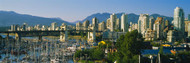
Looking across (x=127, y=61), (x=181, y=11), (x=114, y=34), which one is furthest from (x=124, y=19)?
(x=127, y=61)

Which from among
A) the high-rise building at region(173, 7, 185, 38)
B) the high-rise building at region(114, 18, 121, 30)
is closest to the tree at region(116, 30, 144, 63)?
the high-rise building at region(173, 7, 185, 38)

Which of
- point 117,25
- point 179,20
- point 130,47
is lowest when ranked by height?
point 130,47

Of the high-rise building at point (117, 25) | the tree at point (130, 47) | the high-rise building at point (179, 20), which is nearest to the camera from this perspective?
the tree at point (130, 47)

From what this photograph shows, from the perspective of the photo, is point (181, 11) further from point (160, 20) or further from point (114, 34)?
point (114, 34)

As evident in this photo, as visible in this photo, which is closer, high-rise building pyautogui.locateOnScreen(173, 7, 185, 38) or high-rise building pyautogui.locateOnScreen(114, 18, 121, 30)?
high-rise building pyautogui.locateOnScreen(173, 7, 185, 38)

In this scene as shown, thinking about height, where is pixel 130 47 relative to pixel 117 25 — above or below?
below

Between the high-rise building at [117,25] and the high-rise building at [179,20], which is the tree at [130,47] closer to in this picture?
the high-rise building at [179,20]

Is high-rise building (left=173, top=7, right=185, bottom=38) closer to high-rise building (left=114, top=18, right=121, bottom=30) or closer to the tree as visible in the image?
high-rise building (left=114, top=18, right=121, bottom=30)

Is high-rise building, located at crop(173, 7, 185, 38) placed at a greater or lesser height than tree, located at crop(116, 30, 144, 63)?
greater

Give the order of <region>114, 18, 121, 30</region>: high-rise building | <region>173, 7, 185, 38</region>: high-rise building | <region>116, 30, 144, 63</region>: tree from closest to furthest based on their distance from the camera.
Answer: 1. <region>116, 30, 144, 63</region>: tree
2. <region>173, 7, 185, 38</region>: high-rise building
3. <region>114, 18, 121, 30</region>: high-rise building

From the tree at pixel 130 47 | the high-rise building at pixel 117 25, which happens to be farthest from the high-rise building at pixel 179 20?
the tree at pixel 130 47

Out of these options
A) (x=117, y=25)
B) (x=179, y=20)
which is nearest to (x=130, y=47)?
(x=179, y=20)

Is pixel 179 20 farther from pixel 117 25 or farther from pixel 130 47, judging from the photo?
pixel 130 47

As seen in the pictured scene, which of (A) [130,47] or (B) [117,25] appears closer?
(A) [130,47]
